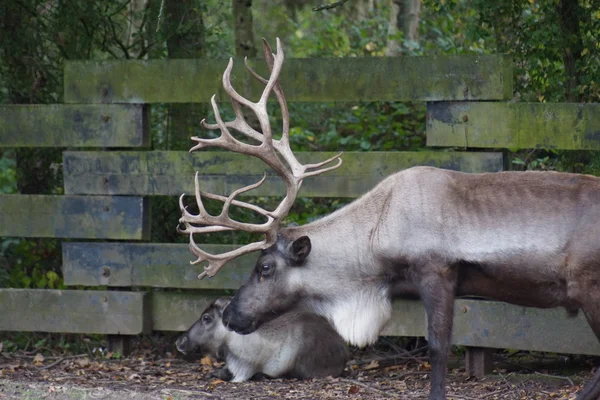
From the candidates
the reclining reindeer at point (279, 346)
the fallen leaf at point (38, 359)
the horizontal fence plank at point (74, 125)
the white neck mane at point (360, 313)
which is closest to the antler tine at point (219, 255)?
the white neck mane at point (360, 313)

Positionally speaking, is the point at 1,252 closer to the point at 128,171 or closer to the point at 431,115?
the point at 128,171

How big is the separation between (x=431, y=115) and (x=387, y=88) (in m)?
0.33

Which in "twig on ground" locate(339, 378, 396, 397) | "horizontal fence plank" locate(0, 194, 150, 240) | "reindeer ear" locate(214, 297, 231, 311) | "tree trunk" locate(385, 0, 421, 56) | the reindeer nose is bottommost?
"twig on ground" locate(339, 378, 396, 397)

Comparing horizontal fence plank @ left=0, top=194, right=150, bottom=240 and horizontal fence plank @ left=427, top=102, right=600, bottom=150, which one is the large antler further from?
horizontal fence plank @ left=0, top=194, right=150, bottom=240

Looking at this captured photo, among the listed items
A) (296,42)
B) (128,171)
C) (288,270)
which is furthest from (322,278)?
(296,42)

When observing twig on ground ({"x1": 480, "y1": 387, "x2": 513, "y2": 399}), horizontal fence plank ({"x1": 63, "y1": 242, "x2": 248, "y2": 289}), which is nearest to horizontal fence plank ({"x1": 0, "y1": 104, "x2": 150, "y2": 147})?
horizontal fence plank ({"x1": 63, "y1": 242, "x2": 248, "y2": 289})

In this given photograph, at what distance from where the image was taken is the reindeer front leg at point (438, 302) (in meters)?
4.97

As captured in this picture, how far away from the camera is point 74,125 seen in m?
6.53

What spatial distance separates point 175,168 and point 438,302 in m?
2.22

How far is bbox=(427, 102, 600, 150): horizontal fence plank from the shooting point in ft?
18.7

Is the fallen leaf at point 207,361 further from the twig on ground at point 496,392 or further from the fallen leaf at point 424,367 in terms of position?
the twig on ground at point 496,392

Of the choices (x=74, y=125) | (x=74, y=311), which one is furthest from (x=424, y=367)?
(x=74, y=125)

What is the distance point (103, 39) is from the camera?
300 inches

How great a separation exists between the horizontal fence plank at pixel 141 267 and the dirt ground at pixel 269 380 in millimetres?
581
